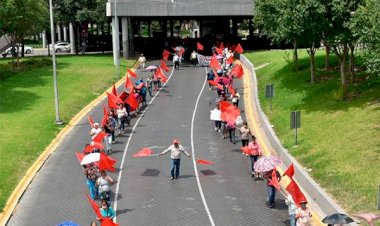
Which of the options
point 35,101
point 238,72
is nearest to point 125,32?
point 238,72

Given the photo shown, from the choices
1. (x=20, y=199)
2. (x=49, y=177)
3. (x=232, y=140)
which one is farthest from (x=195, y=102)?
(x=20, y=199)

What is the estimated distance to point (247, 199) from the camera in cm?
1791

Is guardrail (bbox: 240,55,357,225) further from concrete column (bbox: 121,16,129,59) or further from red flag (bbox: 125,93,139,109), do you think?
concrete column (bbox: 121,16,129,59)

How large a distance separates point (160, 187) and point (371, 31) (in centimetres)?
888

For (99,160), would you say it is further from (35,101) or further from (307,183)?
(35,101)

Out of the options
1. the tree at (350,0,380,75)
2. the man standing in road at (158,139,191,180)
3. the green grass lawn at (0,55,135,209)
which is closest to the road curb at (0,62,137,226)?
the green grass lawn at (0,55,135,209)

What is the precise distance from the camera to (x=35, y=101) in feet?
112

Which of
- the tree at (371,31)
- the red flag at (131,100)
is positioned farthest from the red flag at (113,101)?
the tree at (371,31)

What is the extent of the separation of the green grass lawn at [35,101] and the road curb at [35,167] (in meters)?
0.18

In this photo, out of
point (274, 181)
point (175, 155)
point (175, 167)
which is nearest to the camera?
point (274, 181)

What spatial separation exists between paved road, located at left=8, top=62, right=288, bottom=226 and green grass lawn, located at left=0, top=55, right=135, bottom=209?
0.98 metres

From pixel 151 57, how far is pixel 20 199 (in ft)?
135

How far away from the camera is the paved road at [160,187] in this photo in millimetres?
16703

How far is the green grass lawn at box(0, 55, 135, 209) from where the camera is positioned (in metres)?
22.4
